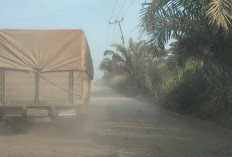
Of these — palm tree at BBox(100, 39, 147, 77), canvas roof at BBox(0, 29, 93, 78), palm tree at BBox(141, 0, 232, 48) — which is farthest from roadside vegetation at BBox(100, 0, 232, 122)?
palm tree at BBox(100, 39, 147, 77)

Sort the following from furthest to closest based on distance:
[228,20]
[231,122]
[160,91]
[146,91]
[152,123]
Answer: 1. [146,91]
2. [160,91]
3. [152,123]
4. [231,122]
5. [228,20]

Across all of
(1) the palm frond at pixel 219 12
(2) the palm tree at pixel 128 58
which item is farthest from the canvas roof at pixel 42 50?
(2) the palm tree at pixel 128 58

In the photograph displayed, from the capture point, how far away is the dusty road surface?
21.4 ft

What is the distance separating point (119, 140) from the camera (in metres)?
7.80

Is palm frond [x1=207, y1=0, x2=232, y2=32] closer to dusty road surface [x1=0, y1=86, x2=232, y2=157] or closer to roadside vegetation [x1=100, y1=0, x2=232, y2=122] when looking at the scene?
roadside vegetation [x1=100, y1=0, x2=232, y2=122]

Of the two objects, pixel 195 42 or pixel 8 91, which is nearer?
pixel 8 91

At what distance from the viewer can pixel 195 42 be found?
938 cm

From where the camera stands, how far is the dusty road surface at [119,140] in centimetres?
652

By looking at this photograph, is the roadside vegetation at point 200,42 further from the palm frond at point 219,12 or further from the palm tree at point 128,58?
the palm tree at point 128,58

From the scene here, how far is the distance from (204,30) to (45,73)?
471 centimetres

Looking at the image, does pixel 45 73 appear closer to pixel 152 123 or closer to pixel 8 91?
pixel 8 91

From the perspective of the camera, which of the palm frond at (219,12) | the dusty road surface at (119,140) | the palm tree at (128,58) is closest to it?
the dusty road surface at (119,140)

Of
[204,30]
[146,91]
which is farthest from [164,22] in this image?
[146,91]

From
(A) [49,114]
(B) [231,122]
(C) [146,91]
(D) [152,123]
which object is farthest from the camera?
(C) [146,91]
